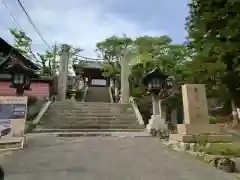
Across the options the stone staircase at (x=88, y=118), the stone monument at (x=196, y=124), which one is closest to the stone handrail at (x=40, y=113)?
the stone staircase at (x=88, y=118)

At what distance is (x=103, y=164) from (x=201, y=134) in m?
4.16

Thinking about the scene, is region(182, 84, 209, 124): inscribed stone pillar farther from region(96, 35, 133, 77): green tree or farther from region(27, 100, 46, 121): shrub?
region(96, 35, 133, 77): green tree

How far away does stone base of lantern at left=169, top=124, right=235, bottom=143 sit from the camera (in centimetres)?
895

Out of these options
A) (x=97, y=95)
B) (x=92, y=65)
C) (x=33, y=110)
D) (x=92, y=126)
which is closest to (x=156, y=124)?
(x=92, y=126)

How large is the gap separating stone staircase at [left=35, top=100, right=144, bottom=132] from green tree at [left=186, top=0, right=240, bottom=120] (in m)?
5.47

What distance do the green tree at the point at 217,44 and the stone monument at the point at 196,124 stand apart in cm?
Result: 658

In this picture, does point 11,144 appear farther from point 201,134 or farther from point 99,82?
point 99,82

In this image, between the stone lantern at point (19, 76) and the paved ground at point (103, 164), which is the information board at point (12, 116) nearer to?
the paved ground at point (103, 164)

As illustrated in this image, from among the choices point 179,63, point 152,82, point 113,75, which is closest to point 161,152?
point 152,82

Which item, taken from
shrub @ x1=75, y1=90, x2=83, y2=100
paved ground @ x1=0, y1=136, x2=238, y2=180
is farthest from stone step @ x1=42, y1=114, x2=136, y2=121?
shrub @ x1=75, y1=90, x2=83, y2=100

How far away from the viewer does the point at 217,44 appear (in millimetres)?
15891

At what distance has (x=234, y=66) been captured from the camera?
16641mm

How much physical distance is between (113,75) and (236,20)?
16.4m

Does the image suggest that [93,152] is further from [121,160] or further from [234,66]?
[234,66]
